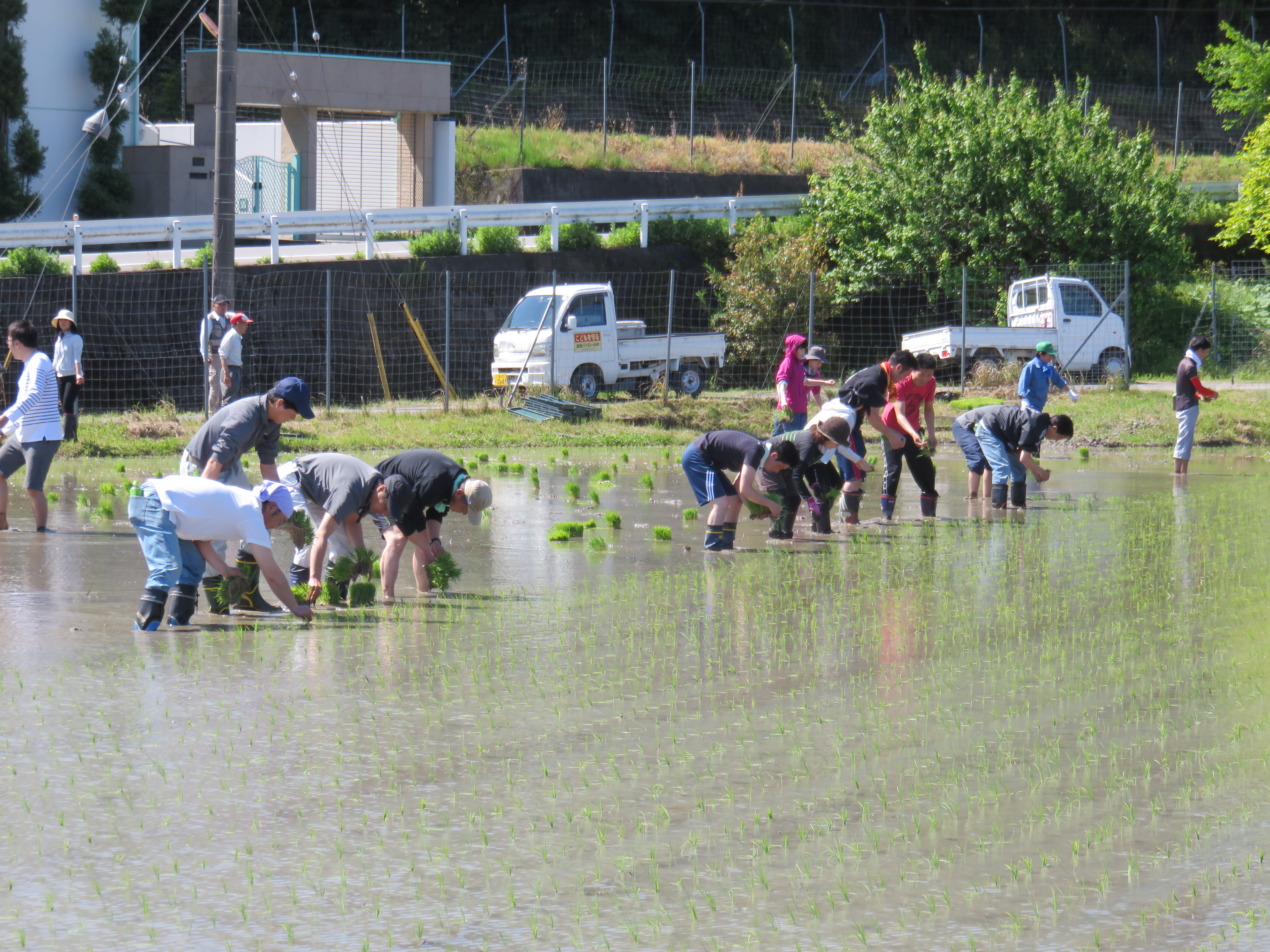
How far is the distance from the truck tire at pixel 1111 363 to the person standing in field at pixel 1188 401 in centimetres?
859

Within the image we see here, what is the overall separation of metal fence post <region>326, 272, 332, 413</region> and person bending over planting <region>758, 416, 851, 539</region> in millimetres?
11537

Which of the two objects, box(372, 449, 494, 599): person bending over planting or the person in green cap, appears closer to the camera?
box(372, 449, 494, 599): person bending over planting

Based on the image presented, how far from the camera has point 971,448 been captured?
15.7 meters

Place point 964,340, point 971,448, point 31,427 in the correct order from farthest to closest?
point 964,340 < point 971,448 < point 31,427

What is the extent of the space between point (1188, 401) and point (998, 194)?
1257cm

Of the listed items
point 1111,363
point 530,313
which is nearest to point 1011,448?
point 530,313

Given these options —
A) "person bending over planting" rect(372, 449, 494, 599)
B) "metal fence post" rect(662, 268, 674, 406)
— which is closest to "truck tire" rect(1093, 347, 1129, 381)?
"metal fence post" rect(662, 268, 674, 406)

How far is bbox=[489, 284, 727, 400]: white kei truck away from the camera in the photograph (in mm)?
25281

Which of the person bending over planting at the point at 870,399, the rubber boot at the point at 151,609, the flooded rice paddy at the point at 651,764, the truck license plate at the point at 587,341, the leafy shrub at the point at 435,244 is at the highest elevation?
the leafy shrub at the point at 435,244

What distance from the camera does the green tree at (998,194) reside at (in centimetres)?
2969

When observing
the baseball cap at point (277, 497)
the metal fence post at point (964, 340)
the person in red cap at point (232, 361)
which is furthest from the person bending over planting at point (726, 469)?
the metal fence post at point (964, 340)

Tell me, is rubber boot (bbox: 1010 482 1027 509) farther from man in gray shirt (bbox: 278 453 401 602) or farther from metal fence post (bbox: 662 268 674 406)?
metal fence post (bbox: 662 268 674 406)

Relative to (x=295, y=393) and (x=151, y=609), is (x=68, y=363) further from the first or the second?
(x=151, y=609)

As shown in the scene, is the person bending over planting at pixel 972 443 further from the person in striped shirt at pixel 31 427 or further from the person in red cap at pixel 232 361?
the person in red cap at pixel 232 361
